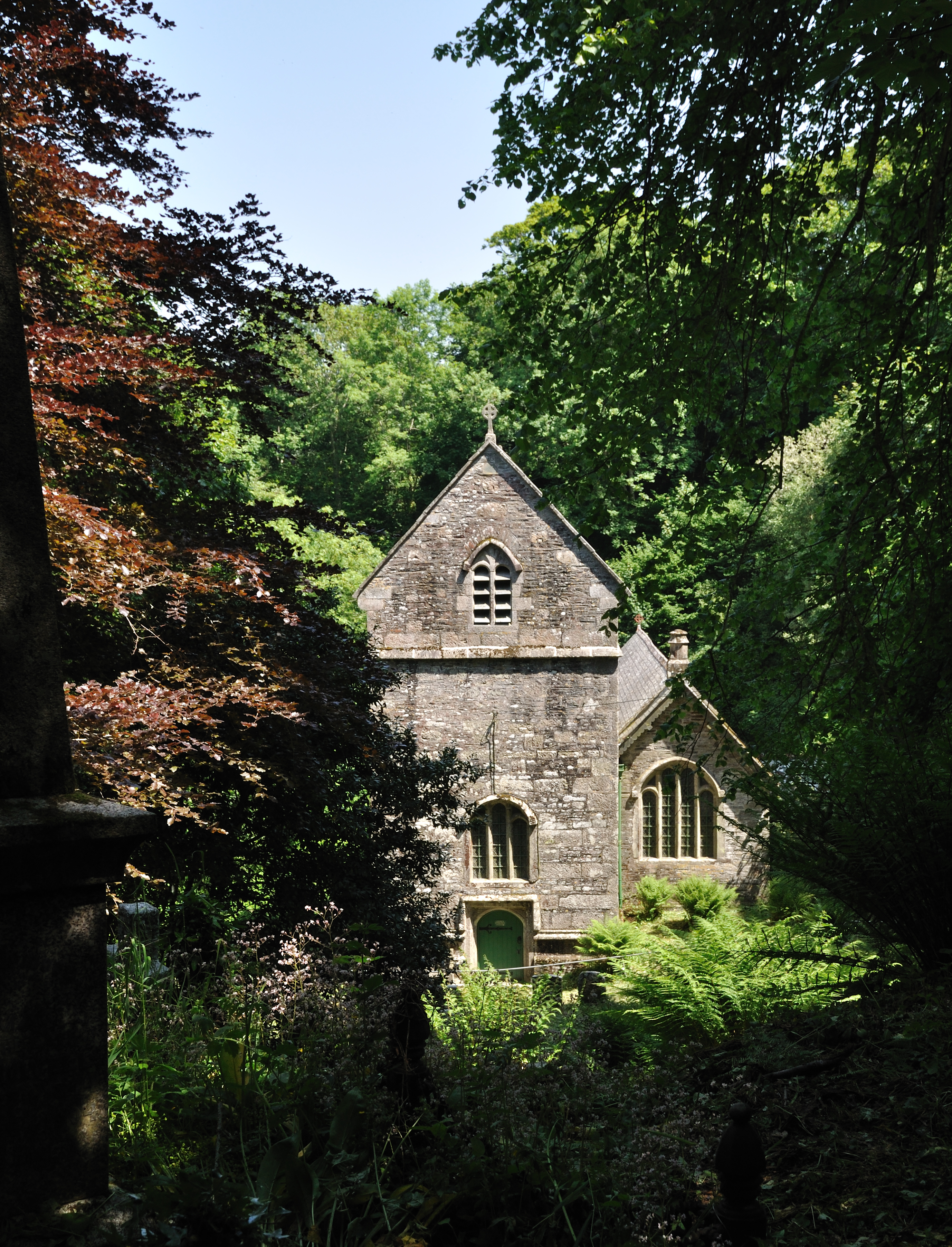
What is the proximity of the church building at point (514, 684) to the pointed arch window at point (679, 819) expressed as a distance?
291cm

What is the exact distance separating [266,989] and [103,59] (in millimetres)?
6592

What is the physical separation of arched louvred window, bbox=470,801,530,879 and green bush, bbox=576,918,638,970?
179cm

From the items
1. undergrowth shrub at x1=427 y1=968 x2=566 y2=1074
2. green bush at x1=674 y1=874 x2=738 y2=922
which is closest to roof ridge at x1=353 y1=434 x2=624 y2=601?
green bush at x1=674 y1=874 x2=738 y2=922

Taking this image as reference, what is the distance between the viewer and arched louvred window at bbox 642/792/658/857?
67.8 ft

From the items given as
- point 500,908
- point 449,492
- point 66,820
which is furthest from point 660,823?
point 66,820

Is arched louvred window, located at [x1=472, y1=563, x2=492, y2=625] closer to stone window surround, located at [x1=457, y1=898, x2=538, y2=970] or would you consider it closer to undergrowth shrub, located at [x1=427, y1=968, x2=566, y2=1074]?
stone window surround, located at [x1=457, y1=898, x2=538, y2=970]

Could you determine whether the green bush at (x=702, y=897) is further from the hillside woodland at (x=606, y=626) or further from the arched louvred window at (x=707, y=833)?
the hillside woodland at (x=606, y=626)

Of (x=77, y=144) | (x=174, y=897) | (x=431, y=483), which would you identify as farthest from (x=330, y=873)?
(x=431, y=483)

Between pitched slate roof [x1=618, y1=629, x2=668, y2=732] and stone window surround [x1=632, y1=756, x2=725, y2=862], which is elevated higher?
pitched slate roof [x1=618, y1=629, x2=668, y2=732]

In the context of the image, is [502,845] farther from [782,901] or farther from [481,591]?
[782,901]

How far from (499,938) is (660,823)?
4.66m

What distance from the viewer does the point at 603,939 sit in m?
16.4

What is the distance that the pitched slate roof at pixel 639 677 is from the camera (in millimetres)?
22062

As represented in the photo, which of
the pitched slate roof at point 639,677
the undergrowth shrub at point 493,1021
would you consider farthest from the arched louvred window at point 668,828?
the undergrowth shrub at point 493,1021
